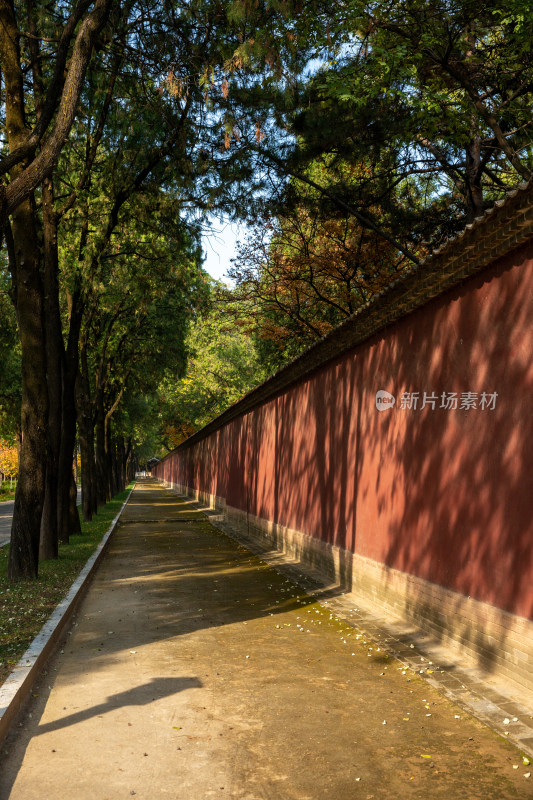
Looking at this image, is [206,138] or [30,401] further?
[206,138]

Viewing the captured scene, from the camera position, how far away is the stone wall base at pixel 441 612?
17.6ft

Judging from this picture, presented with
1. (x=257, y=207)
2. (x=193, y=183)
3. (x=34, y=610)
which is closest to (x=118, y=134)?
(x=193, y=183)

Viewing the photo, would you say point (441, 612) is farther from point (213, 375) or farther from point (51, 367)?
point (213, 375)

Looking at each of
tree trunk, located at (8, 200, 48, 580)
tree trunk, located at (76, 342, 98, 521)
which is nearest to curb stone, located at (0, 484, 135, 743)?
tree trunk, located at (8, 200, 48, 580)

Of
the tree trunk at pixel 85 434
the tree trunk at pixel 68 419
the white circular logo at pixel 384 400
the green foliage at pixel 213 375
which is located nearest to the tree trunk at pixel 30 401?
the tree trunk at pixel 68 419

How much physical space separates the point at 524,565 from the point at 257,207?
10.8 m

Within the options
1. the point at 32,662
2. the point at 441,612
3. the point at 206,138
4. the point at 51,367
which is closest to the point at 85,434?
the point at 51,367

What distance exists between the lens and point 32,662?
18.7ft

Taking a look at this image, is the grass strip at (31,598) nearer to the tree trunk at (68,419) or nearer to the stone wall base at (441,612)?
the tree trunk at (68,419)

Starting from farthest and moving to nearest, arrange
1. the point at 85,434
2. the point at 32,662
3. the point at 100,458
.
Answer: the point at 100,458, the point at 85,434, the point at 32,662

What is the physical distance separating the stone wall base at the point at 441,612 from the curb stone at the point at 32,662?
351cm

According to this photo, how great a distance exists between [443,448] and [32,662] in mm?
4131

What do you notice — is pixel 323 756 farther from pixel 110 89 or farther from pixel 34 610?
pixel 110 89

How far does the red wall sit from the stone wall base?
0.42ft
